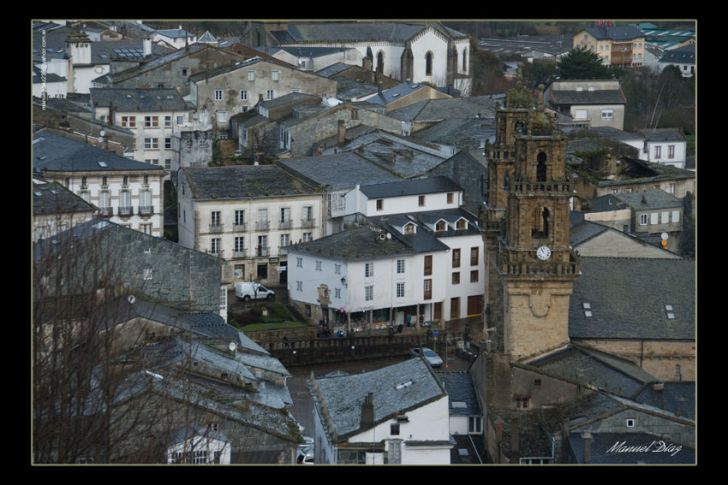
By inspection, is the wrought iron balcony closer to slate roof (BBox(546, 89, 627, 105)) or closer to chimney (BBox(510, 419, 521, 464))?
chimney (BBox(510, 419, 521, 464))

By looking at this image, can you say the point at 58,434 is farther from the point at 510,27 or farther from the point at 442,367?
the point at 510,27

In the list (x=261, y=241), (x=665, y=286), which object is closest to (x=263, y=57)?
(x=261, y=241)

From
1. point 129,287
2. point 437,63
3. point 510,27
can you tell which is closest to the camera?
point 129,287

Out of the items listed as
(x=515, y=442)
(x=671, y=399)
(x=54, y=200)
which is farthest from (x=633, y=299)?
(x=54, y=200)

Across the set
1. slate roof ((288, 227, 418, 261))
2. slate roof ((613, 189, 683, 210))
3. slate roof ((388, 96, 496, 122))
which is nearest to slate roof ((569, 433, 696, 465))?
slate roof ((288, 227, 418, 261))

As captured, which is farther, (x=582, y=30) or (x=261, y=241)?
(x=582, y=30)

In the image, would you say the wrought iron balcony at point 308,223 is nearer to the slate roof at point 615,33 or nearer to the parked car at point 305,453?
the parked car at point 305,453
